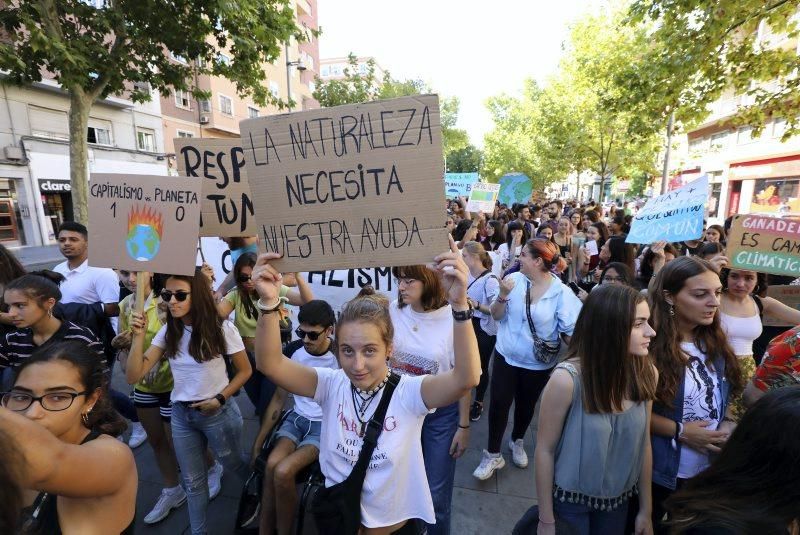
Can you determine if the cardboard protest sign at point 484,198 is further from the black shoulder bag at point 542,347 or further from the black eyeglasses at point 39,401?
the black eyeglasses at point 39,401

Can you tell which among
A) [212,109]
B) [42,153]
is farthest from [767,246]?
[212,109]

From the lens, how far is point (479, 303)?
3.96 metres

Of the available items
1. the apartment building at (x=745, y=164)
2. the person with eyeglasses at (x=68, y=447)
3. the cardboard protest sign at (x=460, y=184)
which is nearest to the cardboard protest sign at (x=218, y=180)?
the person with eyeglasses at (x=68, y=447)

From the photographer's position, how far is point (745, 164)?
23312mm

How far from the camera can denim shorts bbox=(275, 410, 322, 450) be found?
252cm

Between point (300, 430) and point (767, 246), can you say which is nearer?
point (300, 430)

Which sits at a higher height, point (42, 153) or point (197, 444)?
point (42, 153)

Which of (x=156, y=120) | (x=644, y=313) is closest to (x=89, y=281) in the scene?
(x=644, y=313)

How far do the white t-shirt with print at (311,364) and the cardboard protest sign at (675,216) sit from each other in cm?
316

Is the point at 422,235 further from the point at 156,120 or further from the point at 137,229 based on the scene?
the point at 156,120

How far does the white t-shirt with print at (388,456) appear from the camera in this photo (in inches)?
65.4

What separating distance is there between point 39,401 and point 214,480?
2167mm

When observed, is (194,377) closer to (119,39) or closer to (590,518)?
(590,518)

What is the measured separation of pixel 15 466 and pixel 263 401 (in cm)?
241
